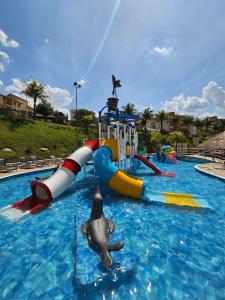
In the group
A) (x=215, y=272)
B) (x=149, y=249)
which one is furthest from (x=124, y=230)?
(x=215, y=272)

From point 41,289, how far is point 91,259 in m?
1.31

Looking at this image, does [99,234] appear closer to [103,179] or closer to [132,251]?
[132,251]

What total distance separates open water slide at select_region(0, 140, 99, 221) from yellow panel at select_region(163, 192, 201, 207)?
15.9ft

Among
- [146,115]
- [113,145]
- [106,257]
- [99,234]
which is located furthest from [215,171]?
[146,115]

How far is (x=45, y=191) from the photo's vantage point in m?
8.48

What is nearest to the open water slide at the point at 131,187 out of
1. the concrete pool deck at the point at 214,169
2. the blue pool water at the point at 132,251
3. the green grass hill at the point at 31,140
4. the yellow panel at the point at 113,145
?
the blue pool water at the point at 132,251

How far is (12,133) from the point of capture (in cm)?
2612

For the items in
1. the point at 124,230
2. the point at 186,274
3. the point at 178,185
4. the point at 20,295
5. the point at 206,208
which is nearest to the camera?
the point at 20,295

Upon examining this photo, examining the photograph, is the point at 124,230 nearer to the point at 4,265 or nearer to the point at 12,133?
the point at 4,265

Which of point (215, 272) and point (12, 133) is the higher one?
point (12, 133)

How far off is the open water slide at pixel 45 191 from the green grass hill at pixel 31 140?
44.4 ft

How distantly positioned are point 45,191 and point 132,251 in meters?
4.97

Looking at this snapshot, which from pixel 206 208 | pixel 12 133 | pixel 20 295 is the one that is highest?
pixel 12 133

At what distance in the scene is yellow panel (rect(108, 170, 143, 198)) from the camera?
8.92 m
